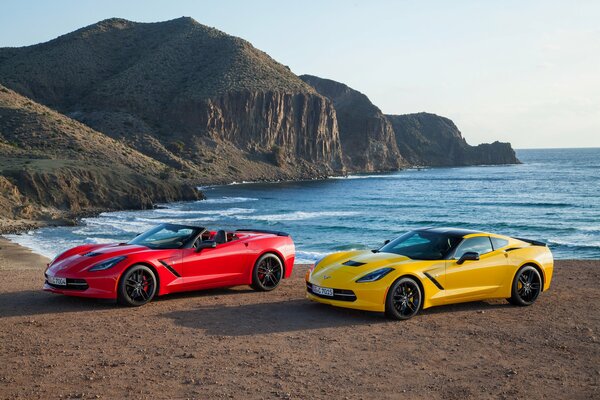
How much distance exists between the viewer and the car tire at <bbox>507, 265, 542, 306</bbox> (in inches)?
469

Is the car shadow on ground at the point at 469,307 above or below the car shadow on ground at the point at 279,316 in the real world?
below

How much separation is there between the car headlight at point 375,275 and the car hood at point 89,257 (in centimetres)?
385

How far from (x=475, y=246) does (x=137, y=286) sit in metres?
5.82

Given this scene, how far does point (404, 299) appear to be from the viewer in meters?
10.8

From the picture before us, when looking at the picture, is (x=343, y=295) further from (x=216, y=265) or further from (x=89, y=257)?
(x=89, y=257)

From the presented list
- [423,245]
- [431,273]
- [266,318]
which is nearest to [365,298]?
[431,273]

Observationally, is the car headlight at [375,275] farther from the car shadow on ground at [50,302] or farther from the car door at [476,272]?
the car shadow on ground at [50,302]

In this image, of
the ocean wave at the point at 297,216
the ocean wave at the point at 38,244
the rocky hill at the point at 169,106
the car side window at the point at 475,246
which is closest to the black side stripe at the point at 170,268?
the car side window at the point at 475,246

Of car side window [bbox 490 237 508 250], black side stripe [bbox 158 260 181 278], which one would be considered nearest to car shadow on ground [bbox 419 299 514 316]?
car side window [bbox 490 237 508 250]

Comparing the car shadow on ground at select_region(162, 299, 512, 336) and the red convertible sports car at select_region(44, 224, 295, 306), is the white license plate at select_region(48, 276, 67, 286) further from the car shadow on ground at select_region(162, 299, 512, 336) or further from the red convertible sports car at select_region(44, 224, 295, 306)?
the car shadow on ground at select_region(162, 299, 512, 336)

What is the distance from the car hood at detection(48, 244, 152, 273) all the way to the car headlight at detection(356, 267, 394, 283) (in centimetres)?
385

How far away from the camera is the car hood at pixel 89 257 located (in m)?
11.5

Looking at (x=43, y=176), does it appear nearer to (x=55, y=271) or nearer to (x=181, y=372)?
(x=55, y=271)

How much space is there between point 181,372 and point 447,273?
514cm
